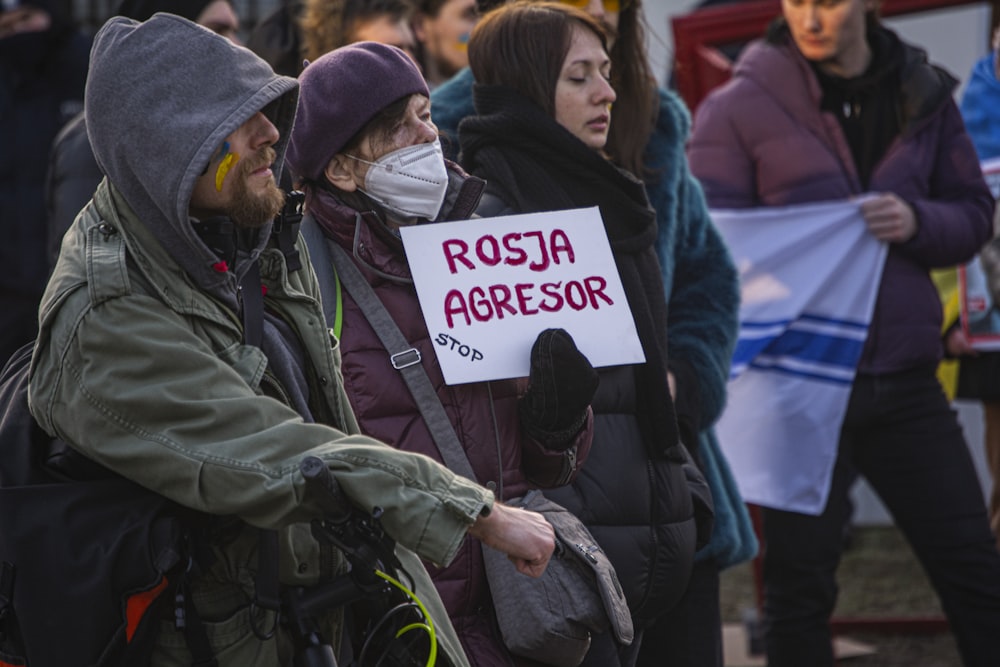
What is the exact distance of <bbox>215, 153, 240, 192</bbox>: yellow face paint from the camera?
2.44 meters

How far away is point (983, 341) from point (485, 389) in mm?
2956

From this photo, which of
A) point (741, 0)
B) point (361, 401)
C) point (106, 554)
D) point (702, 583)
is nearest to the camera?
point (106, 554)

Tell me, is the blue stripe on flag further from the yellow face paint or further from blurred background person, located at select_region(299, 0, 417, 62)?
the yellow face paint

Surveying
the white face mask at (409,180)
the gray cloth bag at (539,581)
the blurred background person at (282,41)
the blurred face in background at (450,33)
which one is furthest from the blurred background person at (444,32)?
the gray cloth bag at (539,581)

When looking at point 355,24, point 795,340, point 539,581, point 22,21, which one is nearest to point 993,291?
point 795,340

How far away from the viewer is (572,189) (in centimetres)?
348

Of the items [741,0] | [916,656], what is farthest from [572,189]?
[741,0]

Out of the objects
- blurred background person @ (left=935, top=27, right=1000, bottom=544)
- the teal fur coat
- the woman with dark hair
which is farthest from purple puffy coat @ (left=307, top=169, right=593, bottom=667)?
blurred background person @ (left=935, top=27, right=1000, bottom=544)

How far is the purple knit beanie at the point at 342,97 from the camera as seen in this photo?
3.05m

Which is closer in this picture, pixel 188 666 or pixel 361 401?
pixel 188 666

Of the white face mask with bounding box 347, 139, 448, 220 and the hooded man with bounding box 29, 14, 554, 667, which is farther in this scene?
the white face mask with bounding box 347, 139, 448, 220

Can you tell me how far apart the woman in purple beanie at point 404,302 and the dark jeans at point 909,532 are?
5.87ft

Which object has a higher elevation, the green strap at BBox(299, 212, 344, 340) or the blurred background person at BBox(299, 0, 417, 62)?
the green strap at BBox(299, 212, 344, 340)

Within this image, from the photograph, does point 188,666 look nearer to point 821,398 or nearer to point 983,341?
point 821,398
